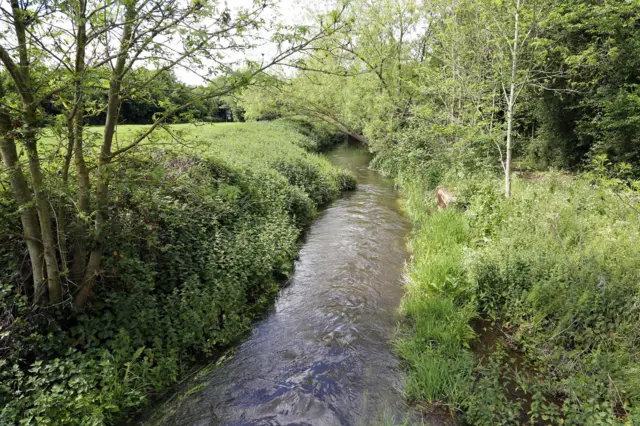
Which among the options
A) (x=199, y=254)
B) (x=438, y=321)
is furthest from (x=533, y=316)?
(x=199, y=254)

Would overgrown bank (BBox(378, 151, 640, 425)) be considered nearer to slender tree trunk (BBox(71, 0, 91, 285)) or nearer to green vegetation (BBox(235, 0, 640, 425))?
green vegetation (BBox(235, 0, 640, 425))

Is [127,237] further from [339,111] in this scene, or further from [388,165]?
Answer: [339,111]

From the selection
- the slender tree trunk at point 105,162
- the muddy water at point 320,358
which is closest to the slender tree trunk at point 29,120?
the slender tree trunk at point 105,162

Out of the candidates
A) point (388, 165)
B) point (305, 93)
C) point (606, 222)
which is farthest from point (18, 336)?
point (305, 93)

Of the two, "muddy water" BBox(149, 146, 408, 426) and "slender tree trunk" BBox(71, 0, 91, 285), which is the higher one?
"slender tree trunk" BBox(71, 0, 91, 285)

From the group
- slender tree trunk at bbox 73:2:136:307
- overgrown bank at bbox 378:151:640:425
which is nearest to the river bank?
overgrown bank at bbox 378:151:640:425

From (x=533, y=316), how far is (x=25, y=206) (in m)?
6.38

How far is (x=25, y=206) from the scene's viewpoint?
327 cm

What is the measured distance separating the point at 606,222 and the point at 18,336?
8.57m

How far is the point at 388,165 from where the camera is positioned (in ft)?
60.8

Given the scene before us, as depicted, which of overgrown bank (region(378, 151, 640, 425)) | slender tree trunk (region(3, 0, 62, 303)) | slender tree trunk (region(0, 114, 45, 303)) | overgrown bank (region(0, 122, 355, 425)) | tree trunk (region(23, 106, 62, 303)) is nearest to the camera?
slender tree trunk (region(3, 0, 62, 303))

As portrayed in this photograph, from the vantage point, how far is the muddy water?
3.89 m

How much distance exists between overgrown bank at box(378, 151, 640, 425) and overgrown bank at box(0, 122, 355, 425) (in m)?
2.92

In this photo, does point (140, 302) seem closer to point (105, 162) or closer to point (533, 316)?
point (105, 162)
